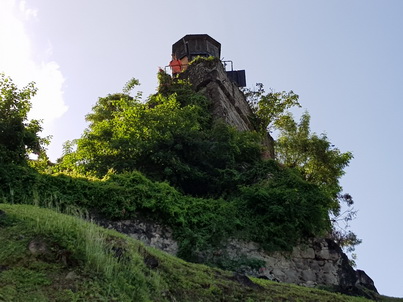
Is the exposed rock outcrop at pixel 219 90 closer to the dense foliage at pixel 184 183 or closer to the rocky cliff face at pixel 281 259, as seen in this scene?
the dense foliage at pixel 184 183

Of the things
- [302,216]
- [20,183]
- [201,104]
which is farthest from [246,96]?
[20,183]

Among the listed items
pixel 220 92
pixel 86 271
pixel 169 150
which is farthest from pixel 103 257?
pixel 220 92

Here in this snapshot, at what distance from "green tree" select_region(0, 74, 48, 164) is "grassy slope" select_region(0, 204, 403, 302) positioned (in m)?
5.75

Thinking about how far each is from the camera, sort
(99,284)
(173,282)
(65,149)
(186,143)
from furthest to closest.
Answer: (65,149) < (186,143) < (173,282) < (99,284)

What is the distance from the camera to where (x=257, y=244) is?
13.6 m

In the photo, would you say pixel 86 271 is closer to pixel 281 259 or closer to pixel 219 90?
pixel 281 259

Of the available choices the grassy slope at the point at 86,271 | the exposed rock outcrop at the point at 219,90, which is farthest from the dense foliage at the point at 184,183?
the grassy slope at the point at 86,271

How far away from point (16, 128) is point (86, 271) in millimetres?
8775

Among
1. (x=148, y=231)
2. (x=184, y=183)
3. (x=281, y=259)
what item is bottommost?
(x=281, y=259)

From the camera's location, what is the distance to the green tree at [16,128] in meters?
13.0

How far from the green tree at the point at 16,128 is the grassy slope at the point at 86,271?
575cm

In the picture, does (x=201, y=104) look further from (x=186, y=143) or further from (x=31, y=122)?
(x=31, y=122)

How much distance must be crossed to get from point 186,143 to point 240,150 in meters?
2.15

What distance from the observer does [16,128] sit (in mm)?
13508
